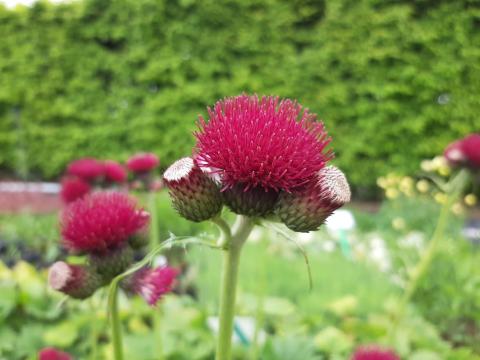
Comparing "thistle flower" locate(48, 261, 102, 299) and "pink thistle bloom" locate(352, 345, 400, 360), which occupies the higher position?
"thistle flower" locate(48, 261, 102, 299)

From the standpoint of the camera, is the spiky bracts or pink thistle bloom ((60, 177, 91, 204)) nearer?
the spiky bracts

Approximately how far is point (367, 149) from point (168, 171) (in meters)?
7.05

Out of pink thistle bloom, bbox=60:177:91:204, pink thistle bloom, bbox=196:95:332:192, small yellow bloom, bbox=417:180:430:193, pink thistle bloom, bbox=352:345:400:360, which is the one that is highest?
small yellow bloom, bbox=417:180:430:193

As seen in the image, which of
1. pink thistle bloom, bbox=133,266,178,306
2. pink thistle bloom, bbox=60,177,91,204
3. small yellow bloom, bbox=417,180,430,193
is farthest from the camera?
small yellow bloom, bbox=417,180,430,193

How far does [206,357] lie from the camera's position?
6.68ft

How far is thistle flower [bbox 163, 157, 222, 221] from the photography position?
2.80 ft

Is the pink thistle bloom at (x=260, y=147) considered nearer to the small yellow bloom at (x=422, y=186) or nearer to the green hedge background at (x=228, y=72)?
the small yellow bloom at (x=422, y=186)

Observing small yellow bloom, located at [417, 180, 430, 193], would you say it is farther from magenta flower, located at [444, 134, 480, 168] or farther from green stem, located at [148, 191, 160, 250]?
green stem, located at [148, 191, 160, 250]

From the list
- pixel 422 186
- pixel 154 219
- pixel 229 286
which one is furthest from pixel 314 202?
pixel 422 186

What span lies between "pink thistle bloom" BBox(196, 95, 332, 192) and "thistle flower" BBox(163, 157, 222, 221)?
0.08ft

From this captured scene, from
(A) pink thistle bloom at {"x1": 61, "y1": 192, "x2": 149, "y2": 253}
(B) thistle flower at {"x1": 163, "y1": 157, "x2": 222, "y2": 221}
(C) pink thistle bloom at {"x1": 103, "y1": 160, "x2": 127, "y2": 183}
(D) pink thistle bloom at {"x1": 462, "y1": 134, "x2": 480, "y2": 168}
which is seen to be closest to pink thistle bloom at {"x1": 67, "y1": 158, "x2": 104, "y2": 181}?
(C) pink thistle bloom at {"x1": 103, "y1": 160, "x2": 127, "y2": 183}

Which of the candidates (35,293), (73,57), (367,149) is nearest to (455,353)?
(35,293)

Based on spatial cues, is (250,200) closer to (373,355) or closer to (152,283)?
(152,283)

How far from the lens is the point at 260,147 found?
817 mm
